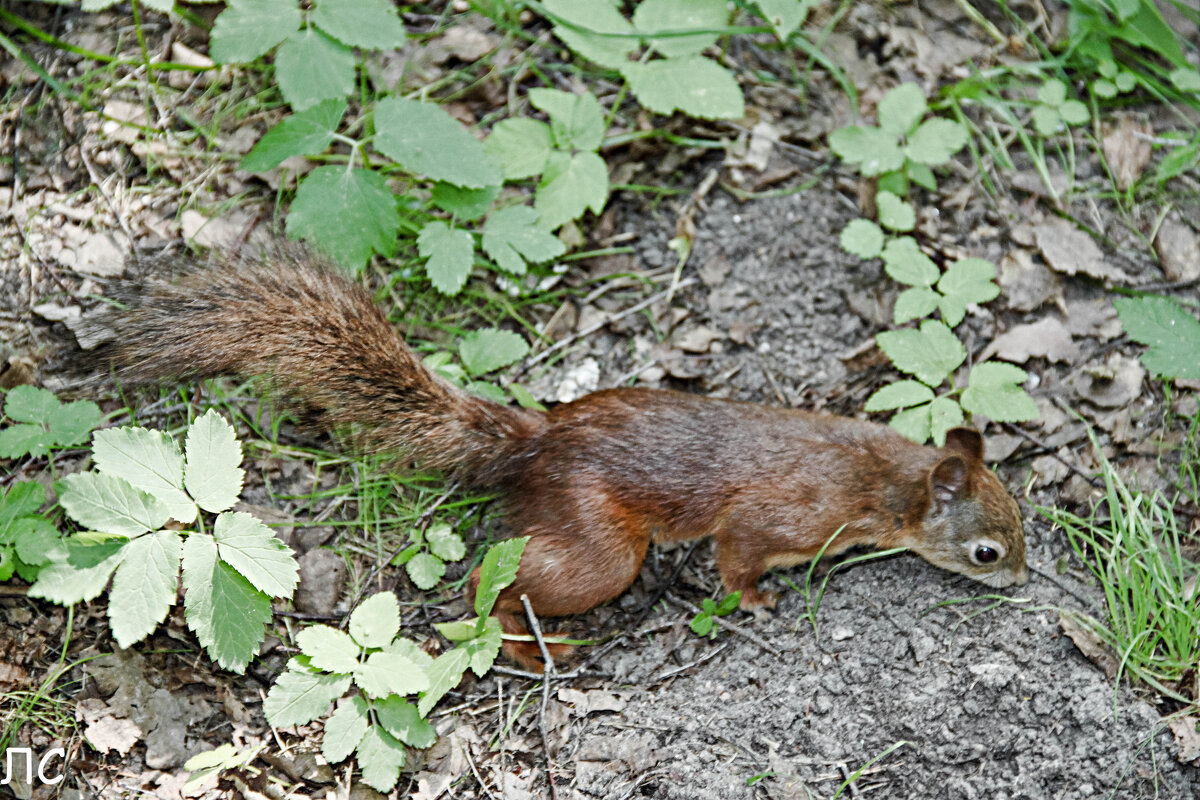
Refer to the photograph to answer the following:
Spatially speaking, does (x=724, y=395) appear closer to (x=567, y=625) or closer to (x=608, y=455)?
(x=608, y=455)

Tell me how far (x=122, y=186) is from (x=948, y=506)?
11.7ft

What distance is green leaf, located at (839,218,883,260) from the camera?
4.05 m

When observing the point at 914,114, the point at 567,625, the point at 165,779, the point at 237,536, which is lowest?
the point at 165,779

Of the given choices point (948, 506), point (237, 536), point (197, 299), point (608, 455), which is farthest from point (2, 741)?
point (948, 506)

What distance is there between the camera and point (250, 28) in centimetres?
355

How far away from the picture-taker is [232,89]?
14.1ft

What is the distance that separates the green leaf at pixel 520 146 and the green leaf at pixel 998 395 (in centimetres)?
192

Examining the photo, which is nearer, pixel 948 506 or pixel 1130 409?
pixel 948 506

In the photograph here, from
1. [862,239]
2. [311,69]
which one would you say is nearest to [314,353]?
[311,69]

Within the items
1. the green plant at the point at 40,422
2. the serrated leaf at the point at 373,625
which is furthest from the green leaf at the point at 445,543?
the green plant at the point at 40,422

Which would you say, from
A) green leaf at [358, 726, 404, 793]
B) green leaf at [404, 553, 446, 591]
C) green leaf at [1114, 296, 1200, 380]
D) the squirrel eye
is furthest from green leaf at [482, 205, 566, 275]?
green leaf at [1114, 296, 1200, 380]

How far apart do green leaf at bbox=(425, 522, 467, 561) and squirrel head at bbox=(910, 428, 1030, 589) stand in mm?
1682

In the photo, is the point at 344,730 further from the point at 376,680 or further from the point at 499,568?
the point at 499,568

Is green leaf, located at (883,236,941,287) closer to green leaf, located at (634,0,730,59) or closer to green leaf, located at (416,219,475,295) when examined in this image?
green leaf, located at (634,0,730,59)
